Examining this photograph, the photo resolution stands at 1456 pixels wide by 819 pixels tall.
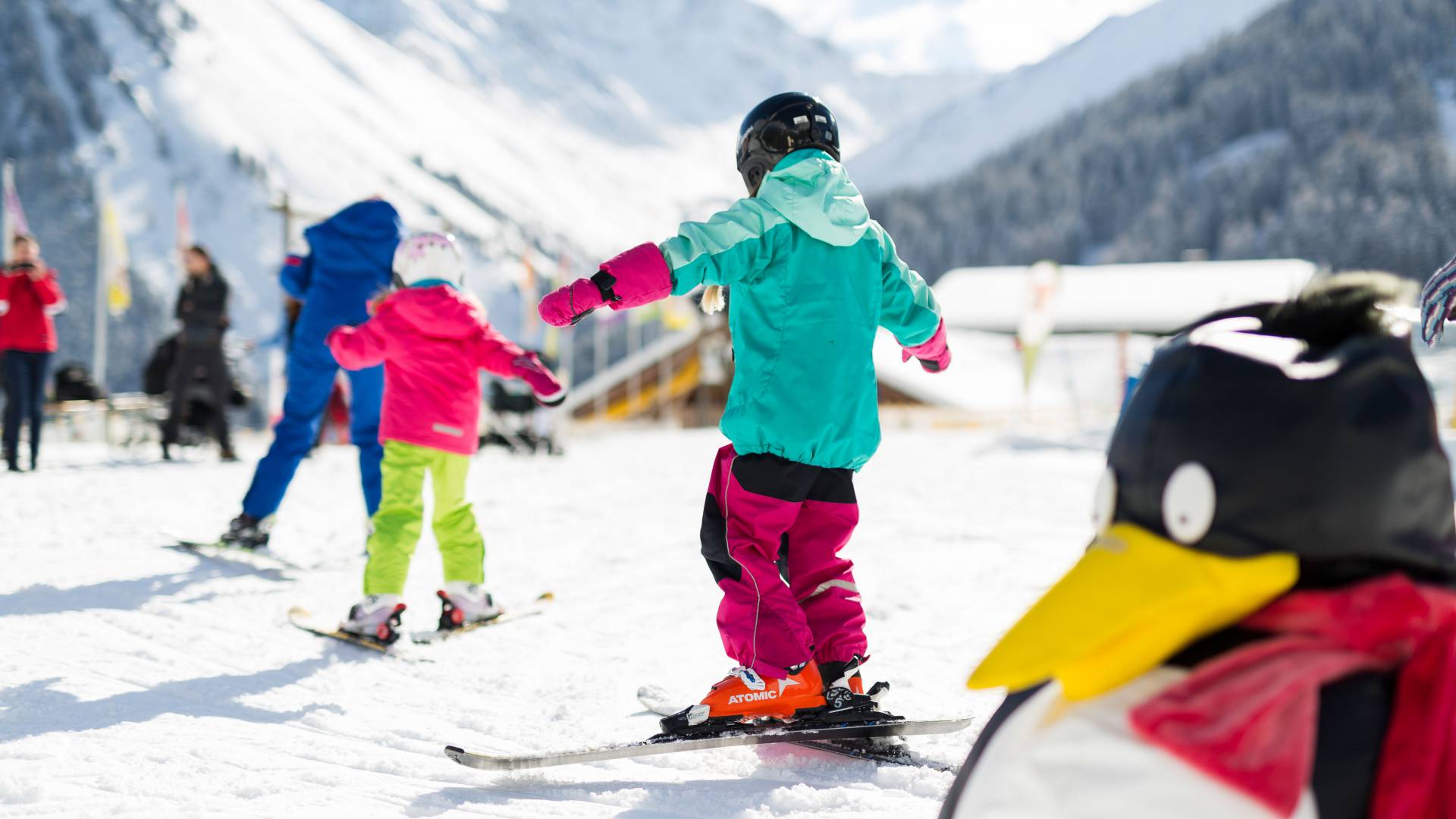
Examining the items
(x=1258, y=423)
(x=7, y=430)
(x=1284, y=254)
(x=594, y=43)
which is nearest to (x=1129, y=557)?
(x=1258, y=423)

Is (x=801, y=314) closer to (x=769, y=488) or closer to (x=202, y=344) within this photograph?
(x=769, y=488)

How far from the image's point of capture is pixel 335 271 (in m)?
4.77

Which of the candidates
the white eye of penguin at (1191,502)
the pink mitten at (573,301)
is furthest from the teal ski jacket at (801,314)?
the white eye of penguin at (1191,502)

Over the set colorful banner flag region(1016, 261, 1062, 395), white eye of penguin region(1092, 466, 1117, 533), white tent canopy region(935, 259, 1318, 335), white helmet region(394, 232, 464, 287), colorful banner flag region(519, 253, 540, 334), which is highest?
white tent canopy region(935, 259, 1318, 335)

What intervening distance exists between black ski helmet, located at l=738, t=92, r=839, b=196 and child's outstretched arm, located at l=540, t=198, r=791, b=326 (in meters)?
0.18

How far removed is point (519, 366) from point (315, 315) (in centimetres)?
169

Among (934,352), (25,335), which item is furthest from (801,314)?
(25,335)

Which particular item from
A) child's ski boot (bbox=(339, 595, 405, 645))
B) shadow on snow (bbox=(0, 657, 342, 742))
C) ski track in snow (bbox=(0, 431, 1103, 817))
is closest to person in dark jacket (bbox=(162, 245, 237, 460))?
ski track in snow (bbox=(0, 431, 1103, 817))

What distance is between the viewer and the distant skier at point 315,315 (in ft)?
15.5

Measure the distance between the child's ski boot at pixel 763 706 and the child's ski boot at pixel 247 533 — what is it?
297cm

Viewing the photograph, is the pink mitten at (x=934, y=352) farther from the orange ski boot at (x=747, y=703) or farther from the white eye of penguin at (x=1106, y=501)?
the white eye of penguin at (x=1106, y=501)

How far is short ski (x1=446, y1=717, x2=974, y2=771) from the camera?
2.25 metres

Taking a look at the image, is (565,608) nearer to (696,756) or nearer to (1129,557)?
(696,756)

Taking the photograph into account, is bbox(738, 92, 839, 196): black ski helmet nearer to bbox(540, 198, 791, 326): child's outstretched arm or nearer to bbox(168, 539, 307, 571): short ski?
bbox(540, 198, 791, 326): child's outstretched arm
